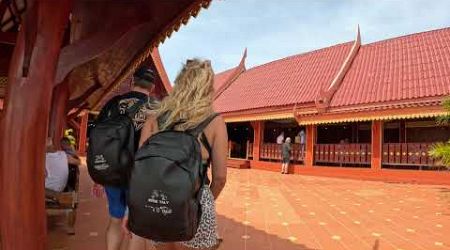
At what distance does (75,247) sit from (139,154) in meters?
2.62

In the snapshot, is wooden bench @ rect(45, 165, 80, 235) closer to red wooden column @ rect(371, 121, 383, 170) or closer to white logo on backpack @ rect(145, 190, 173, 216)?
white logo on backpack @ rect(145, 190, 173, 216)

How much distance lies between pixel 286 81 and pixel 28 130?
16334 mm

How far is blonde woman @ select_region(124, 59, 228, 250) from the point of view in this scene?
191 cm

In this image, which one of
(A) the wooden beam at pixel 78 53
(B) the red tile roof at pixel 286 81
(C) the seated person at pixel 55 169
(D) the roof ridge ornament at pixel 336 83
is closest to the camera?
(A) the wooden beam at pixel 78 53

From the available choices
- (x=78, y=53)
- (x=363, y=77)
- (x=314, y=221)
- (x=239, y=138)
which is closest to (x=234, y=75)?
(x=239, y=138)

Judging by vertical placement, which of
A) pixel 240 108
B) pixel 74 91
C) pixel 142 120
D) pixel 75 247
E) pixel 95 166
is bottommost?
pixel 75 247

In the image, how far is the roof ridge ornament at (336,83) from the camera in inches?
554

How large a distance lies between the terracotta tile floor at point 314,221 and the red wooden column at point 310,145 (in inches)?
210

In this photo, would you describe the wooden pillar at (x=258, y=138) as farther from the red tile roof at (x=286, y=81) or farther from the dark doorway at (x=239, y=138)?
the dark doorway at (x=239, y=138)

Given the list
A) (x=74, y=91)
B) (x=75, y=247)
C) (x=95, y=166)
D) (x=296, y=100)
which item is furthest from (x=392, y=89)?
(x=95, y=166)

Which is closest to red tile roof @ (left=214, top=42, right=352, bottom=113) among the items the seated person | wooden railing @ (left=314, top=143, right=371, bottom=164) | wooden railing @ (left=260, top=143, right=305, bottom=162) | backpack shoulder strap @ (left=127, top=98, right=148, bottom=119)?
wooden railing @ (left=260, top=143, right=305, bottom=162)

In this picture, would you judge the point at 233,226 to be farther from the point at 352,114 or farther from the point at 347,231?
the point at 352,114

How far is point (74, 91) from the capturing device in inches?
222

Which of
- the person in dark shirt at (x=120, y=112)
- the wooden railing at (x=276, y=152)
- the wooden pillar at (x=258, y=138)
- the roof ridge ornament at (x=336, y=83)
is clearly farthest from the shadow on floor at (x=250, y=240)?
the wooden pillar at (x=258, y=138)
